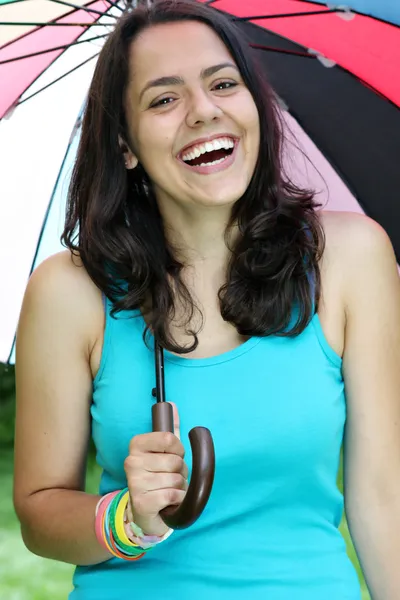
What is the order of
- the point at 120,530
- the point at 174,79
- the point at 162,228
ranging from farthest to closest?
1. the point at 162,228
2. the point at 174,79
3. the point at 120,530

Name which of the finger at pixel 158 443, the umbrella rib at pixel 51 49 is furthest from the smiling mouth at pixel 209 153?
the finger at pixel 158 443

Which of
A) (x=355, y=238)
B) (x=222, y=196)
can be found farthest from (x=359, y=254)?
(x=222, y=196)

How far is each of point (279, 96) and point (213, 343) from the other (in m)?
0.78

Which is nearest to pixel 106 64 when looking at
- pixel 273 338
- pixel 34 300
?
pixel 34 300

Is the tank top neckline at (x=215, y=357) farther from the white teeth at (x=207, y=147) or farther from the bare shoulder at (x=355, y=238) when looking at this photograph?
the white teeth at (x=207, y=147)

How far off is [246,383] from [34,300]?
0.56 meters

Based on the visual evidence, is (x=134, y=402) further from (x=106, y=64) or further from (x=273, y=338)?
(x=106, y=64)

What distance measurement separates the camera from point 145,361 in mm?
2225

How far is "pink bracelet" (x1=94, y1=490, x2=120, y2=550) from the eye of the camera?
77.8 inches

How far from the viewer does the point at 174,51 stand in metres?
2.25

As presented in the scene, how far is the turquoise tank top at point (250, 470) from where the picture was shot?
82.2 inches

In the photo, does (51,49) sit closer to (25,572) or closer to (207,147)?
(207,147)

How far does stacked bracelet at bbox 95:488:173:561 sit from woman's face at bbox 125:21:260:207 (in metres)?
0.70

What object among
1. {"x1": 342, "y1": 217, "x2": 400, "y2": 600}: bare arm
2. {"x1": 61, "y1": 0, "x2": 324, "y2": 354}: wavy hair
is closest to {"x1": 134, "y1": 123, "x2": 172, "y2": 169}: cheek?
{"x1": 61, "y1": 0, "x2": 324, "y2": 354}: wavy hair
